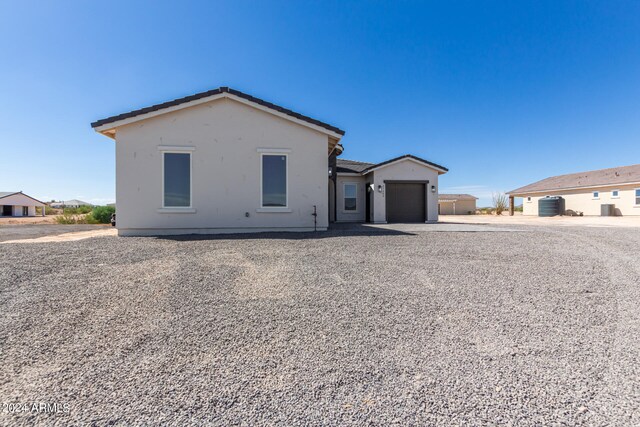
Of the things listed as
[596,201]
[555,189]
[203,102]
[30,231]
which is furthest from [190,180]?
[555,189]

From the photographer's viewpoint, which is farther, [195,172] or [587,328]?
[195,172]

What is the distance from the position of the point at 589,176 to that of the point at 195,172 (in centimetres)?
3164

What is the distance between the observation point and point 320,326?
2.79 metres

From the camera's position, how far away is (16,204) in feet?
139

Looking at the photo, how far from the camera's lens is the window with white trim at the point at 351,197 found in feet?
52.9

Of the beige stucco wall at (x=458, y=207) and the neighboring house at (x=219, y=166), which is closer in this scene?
the neighboring house at (x=219, y=166)

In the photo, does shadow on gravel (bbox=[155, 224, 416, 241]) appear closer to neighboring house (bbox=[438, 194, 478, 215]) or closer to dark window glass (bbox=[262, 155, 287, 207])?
dark window glass (bbox=[262, 155, 287, 207])

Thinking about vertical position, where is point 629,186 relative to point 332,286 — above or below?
above

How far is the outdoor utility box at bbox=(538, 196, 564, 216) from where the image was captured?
79.6 ft

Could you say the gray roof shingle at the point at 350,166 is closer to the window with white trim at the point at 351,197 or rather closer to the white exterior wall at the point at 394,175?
the window with white trim at the point at 351,197

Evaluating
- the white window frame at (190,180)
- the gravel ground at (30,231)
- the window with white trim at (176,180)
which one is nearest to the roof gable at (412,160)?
the white window frame at (190,180)

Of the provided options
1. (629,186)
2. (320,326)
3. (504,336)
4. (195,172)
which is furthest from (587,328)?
(629,186)

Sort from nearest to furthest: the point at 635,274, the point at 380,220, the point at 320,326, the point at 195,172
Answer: the point at 320,326 < the point at 635,274 < the point at 195,172 < the point at 380,220

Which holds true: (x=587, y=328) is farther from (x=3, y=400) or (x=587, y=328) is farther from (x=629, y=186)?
(x=629, y=186)
